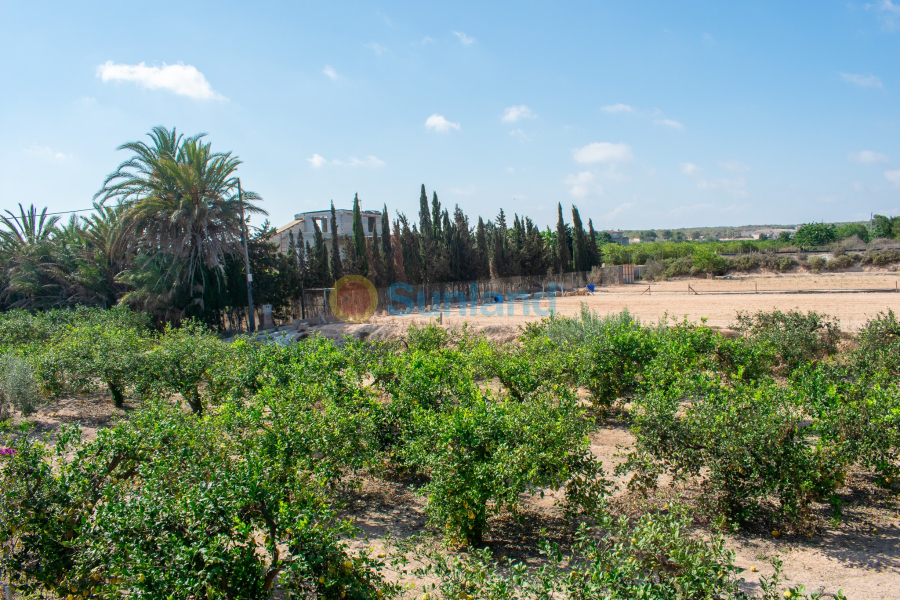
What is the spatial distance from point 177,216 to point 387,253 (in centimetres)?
1540

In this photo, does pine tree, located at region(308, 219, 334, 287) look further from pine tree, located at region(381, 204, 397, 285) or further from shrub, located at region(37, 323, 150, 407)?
shrub, located at region(37, 323, 150, 407)

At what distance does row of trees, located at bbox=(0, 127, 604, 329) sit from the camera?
25375 millimetres

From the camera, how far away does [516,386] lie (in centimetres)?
1008

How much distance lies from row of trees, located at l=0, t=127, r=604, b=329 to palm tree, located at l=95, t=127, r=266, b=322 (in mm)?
48

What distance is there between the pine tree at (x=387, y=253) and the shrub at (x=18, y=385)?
25.6 metres

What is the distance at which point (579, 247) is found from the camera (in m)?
53.5

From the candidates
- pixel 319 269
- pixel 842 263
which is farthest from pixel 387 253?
pixel 842 263

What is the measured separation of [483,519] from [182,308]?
25.1 meters

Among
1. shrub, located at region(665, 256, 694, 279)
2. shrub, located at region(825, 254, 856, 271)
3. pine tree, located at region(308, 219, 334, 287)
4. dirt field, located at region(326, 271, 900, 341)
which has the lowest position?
dirt field, located at region(326, 271, 900, 341)

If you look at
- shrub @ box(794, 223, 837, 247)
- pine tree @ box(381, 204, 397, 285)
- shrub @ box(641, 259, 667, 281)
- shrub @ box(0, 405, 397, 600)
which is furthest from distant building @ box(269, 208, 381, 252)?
shrub @ box(794, 223, 837, 247)

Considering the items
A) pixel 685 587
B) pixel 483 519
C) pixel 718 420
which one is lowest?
pixel 483 519

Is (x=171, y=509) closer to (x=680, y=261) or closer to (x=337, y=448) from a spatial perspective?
(x=337, y=448)

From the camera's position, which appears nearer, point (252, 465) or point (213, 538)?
point (213, 538)

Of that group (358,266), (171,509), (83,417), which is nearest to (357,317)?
(358,266)
